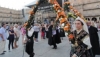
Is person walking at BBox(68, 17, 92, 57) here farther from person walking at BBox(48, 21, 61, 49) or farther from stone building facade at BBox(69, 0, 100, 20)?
stone building facade at BBox(69, 0, 100, 20)

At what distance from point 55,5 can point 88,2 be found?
2305 inches

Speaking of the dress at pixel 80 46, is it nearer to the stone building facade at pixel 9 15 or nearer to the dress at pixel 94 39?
the dress at pixel 94 39

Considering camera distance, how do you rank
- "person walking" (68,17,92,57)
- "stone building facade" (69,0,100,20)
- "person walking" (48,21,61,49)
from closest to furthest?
"person walking" (68,17,92,57), "person walking" (48,21,61,49), "stone building facade" (69,0,100,20)

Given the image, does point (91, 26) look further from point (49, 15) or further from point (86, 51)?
point (49, 15)

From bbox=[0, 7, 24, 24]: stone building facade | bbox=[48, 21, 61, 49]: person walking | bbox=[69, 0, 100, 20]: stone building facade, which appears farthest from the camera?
bbox=[0, 7, 24, 24]: stone building facade

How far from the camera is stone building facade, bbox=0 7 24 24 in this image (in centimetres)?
9150

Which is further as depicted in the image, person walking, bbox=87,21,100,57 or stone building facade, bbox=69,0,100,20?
stone building facade, bbox=69,0,100,20

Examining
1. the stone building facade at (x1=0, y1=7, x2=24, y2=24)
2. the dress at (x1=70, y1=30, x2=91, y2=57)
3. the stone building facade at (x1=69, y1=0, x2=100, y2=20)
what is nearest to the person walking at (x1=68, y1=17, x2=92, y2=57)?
the dress at (x1=70, y1=30, x2=91, y2=57)

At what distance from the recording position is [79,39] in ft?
11.7

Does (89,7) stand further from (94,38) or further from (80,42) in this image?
(80,42)

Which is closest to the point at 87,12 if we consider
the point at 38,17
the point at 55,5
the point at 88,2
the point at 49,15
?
the point at 88,2

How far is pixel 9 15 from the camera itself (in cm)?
9875

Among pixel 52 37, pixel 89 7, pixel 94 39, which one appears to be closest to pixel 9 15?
pixel 89 7

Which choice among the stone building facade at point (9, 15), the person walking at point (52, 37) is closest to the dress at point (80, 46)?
the person walking at point (52, 37)
